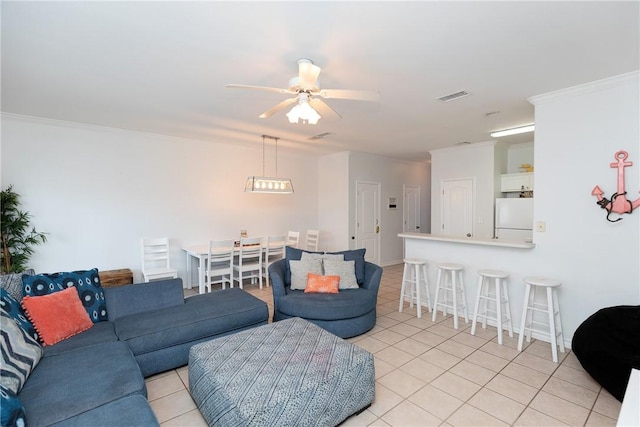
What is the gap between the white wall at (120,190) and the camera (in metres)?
4.16

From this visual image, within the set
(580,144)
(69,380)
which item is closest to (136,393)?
(69,380)

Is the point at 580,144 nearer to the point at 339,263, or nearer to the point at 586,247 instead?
the point at 586,247

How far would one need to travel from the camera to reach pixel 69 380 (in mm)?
1812

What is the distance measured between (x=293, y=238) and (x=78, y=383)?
4803 millimetres

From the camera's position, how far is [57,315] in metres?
2.44

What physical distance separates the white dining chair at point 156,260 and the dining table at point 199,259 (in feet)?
1.18

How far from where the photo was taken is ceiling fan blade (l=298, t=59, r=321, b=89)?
2154 millimetres

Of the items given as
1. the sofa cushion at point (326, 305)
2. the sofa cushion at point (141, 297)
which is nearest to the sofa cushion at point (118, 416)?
the sofa cushion at point (141, 297)

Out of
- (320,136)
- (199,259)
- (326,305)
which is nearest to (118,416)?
(326,305)

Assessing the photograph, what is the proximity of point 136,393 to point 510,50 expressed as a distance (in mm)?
3546

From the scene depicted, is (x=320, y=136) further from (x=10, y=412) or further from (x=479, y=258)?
(x=10, y=412)

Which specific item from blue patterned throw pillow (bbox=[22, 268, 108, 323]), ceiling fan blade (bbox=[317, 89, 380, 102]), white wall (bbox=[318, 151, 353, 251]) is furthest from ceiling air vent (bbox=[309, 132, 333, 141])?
blue patterned throw pillow (bbox=[22, 268, 108, 323])

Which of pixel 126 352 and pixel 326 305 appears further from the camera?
pixel 326 305

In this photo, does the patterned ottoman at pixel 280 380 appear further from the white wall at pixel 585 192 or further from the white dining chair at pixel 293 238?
the white dining chair at pixel 293 238
